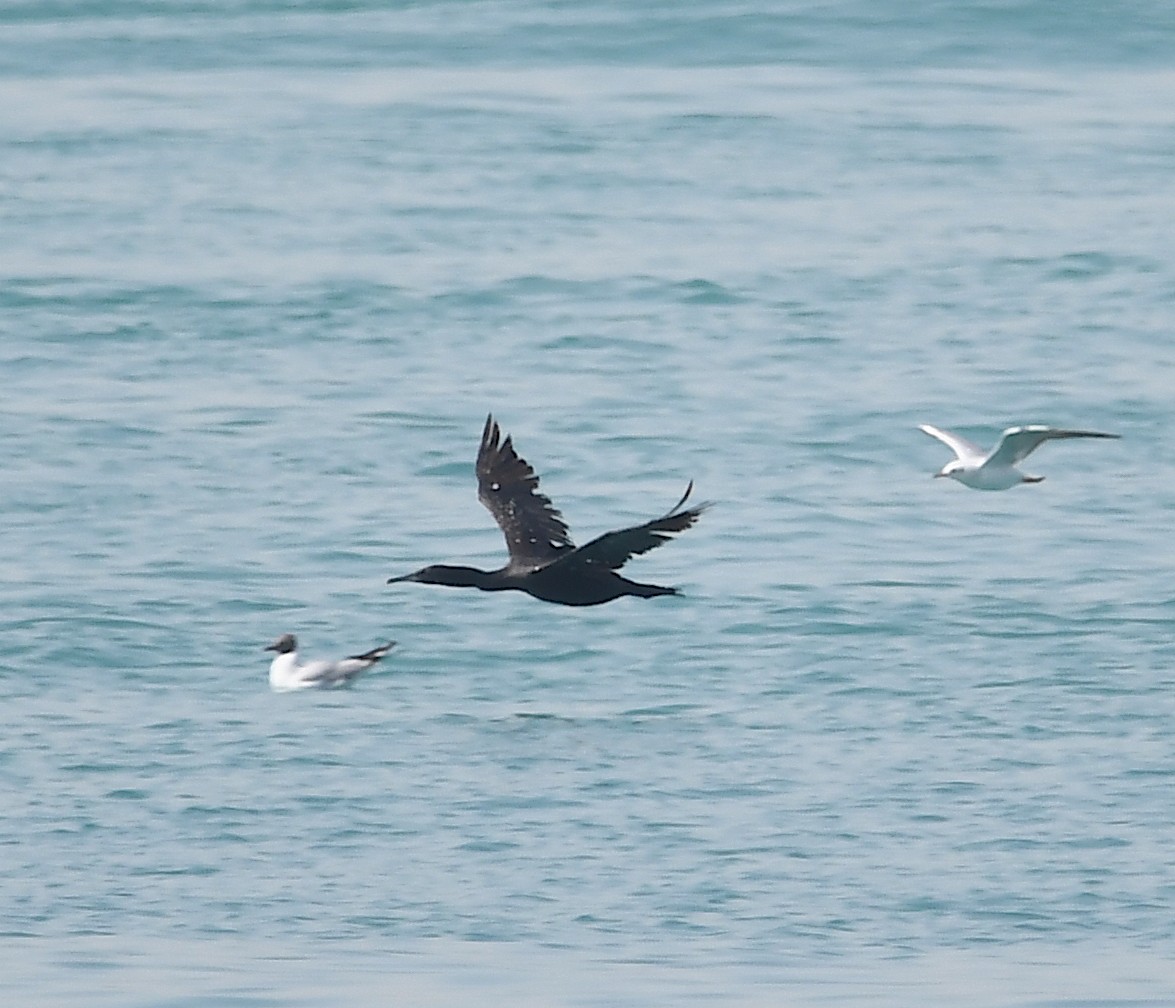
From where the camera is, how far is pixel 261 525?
14680 millimetres

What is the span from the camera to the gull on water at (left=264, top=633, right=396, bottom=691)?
1154 centimetres

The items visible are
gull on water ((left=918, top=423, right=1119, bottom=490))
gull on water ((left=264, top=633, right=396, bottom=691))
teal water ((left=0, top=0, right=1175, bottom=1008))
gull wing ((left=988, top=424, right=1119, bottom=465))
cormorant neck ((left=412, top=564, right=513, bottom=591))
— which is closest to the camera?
teal water ((left=0, top=0, right=1175, bottom=1008))

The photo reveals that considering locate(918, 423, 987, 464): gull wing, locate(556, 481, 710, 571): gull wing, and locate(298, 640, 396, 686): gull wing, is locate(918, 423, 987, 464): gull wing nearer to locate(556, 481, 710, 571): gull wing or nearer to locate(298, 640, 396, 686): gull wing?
locate(556, 481, 710, 571): gull wing

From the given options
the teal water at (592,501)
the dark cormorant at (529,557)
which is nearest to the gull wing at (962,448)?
the teal water at (592,501)

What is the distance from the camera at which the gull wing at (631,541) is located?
408 inches

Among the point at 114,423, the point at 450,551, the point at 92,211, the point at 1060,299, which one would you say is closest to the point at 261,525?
the point at 450,551

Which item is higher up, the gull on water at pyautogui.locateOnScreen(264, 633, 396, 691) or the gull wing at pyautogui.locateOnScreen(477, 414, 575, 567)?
the gull wing at pyautogui.locateOnScreen(477, 414, 575, 567)

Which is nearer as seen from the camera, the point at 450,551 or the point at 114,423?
the point at 450,551

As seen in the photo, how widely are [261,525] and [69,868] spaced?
16.9 feet

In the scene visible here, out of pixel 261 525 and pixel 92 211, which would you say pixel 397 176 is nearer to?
pixel 92 211

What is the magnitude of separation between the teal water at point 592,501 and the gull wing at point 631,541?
69cm

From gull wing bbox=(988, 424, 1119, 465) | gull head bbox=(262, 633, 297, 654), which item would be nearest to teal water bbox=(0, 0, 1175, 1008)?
gull head bbox=(262, 633, 297, 654)

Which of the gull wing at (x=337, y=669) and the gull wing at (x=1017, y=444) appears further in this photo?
the gull wing at (x=1017, y=444)

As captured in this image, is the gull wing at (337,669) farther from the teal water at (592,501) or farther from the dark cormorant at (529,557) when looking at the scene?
the dark cormorant at (529,557)
